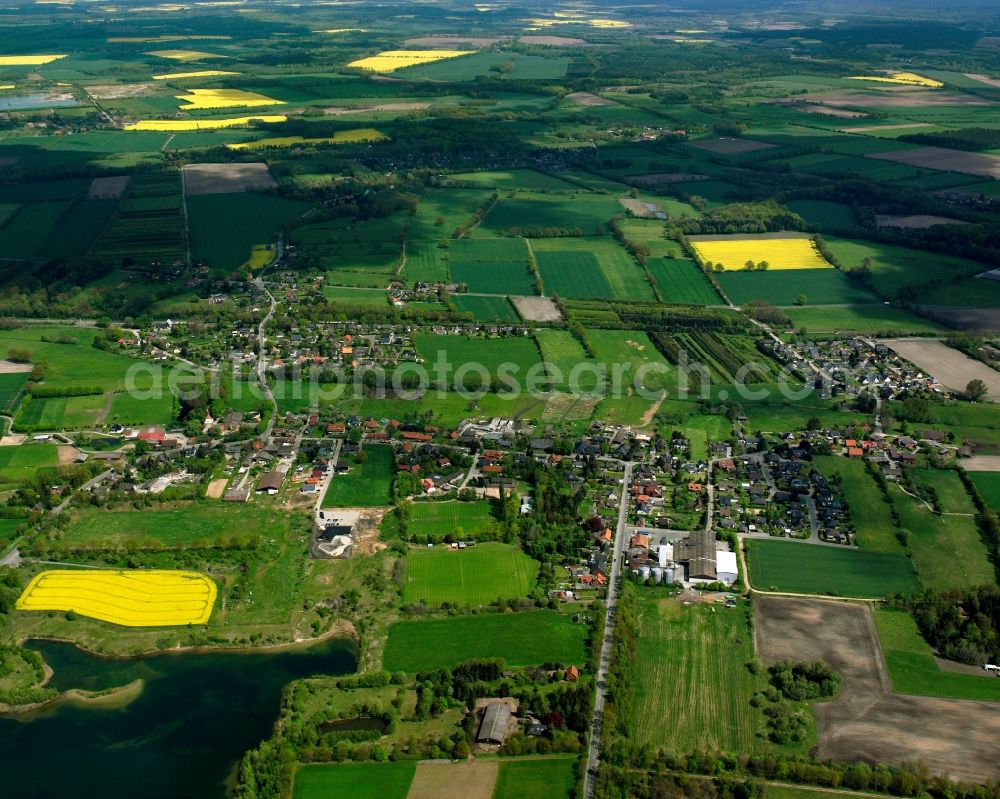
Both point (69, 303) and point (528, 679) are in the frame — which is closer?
point (528, 679)

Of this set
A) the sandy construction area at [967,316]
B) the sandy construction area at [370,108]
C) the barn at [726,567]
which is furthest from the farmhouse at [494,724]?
the sandy construction area at [370,108]

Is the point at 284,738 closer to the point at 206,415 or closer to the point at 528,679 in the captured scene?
the point at 528,679

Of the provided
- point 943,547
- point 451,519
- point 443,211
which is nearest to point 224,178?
point 443,211

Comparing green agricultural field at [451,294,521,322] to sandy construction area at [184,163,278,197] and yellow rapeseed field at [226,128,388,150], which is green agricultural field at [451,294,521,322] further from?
yellow rapeseed field at [226,128,388,150]

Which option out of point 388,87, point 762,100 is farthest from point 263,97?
point 762,100

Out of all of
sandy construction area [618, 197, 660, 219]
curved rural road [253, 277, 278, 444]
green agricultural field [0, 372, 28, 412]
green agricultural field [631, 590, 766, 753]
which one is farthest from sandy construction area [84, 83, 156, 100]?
green agricultural field [631, 590, 766, 753]

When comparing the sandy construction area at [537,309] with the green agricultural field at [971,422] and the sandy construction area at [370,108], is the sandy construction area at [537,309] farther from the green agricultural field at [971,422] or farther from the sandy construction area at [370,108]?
the sandy construction area at [370,108]
